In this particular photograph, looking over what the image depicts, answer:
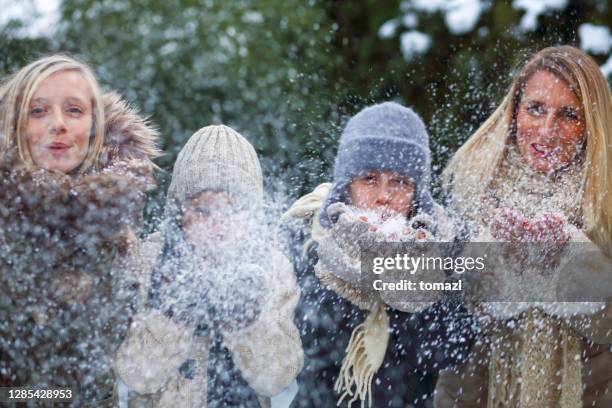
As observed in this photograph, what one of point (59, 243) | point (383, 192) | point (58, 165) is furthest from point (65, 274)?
point (383, 192)

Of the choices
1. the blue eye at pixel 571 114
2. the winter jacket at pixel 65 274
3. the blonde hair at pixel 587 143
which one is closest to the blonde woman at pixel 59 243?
the winter jacket at pixel 65 274

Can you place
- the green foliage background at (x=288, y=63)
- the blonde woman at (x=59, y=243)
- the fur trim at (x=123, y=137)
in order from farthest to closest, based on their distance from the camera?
1. the green foliage background at (x=288, y=63)
2. the fur trim at (x=123, y=137)
3. the blonde woman at (x=59, y=243)

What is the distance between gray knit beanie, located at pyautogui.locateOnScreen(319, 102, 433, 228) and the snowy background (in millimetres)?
158

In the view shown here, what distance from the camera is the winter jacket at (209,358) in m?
1.44

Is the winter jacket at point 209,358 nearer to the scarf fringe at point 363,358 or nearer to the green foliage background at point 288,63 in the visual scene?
the scarf fringe at point 363,358

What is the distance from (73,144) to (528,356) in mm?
832

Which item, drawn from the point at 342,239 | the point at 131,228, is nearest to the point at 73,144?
the point at 131,228

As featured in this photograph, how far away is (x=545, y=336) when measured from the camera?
1.49 metres

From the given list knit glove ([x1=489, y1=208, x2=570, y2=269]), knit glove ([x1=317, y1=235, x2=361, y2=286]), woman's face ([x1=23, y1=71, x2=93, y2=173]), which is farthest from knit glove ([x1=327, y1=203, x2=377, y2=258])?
woman's face ([x1=23, y1=71, x2=93, y2=173])

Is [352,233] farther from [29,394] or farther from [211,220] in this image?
[29,394]

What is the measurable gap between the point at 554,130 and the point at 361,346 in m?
0.50

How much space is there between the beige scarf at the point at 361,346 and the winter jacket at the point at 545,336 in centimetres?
13

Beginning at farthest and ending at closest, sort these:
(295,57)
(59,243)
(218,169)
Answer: (295,57) → (218,169) → (59,243)

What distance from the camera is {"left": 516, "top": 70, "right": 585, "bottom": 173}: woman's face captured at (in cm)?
155
